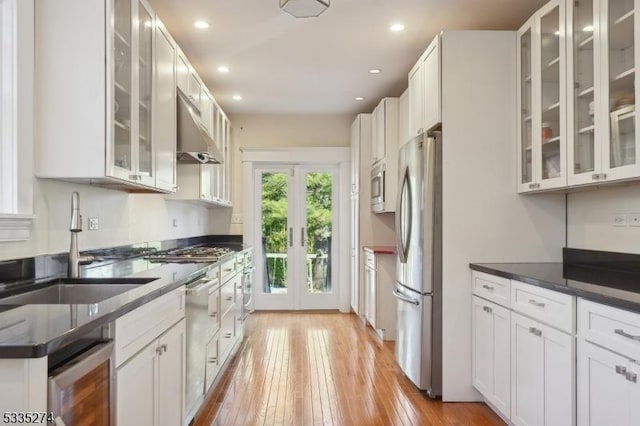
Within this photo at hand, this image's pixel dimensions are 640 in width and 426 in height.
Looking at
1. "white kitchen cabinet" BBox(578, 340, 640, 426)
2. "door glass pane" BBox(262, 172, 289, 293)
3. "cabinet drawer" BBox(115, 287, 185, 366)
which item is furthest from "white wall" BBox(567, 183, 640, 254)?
"door glass pane" BBox(262, 172, 289, 293)

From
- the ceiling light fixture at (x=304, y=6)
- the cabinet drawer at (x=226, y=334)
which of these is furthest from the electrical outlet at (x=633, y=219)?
the cabinet drawer at (x=226, y=334)

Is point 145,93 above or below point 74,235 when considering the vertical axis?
above

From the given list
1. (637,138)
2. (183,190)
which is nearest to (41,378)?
(637,138)

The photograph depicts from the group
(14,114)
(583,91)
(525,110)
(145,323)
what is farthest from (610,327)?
(14,114)

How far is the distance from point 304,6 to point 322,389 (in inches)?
102

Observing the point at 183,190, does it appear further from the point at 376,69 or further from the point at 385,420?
the point at 385,420

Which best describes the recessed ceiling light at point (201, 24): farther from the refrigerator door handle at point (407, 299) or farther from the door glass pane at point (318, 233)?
the door glass pane at point (318, 233)

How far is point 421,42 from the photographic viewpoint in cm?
374

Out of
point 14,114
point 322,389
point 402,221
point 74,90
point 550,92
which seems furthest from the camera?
point 402,221

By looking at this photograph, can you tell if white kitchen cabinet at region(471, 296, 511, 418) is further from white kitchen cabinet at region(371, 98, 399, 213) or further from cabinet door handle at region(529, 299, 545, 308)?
white kitchen cabinet at region(371, 98, 399, 213)

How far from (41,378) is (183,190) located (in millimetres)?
3029

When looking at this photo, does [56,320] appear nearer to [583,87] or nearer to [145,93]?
[145,93]

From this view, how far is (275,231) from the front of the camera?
20.5 ft

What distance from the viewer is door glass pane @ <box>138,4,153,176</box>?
8.35ft
